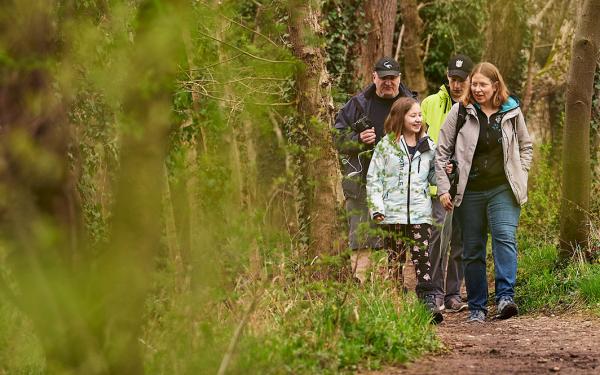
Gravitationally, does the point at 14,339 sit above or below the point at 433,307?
above

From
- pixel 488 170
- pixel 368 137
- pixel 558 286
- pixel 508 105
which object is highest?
pixel 508 105

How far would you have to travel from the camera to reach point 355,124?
386 inches

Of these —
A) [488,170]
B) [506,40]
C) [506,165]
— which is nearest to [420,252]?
[488,170]

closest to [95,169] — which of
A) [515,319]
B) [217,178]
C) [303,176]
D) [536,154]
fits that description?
[303,176]

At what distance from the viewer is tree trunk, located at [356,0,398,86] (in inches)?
648

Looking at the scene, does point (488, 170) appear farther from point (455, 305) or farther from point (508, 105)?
point (455, 305)

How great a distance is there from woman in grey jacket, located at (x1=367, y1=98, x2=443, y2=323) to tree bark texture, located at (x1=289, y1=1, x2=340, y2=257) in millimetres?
471

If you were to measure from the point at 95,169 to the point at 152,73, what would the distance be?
669 cm

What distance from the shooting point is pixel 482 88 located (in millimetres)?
8820

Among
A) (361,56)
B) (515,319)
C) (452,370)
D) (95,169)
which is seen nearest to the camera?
(452,370)

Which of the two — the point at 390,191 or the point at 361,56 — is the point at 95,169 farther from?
the point at 361,56

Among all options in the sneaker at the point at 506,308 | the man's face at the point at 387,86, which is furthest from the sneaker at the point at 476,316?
the man's face at the point at 387,86

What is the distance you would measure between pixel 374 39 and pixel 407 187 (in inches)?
316

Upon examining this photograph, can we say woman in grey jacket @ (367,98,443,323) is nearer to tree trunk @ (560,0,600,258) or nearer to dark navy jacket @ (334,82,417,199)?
dark navy jacket @ (334,82,417,199)
